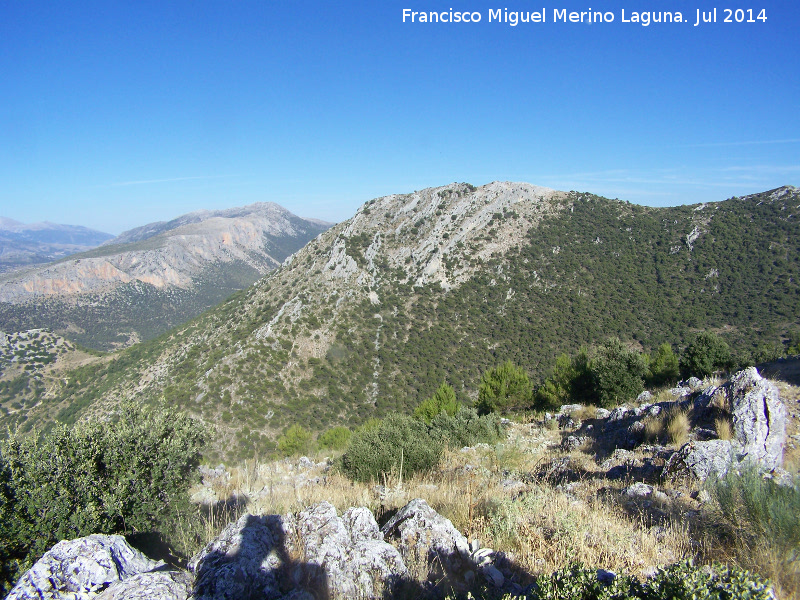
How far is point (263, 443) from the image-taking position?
27.0m

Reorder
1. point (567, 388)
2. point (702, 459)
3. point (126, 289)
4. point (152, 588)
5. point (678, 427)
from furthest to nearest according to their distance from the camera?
point (126, 289), point (567, 388), point (678, 427), point (702, 459), point (152, 588)

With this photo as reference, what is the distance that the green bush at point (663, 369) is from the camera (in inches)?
621

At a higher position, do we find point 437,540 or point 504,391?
point 437,540

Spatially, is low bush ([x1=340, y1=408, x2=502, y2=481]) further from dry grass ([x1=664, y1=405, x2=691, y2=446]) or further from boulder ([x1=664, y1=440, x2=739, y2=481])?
boulder ([x1=664, y1=440, x2=739, y2=481])

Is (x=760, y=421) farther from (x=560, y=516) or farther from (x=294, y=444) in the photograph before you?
(x=294, y=444)

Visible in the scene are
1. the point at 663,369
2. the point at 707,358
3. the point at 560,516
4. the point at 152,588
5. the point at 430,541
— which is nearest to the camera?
the point at 152,588

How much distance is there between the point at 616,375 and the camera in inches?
521

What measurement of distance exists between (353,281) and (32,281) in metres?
122

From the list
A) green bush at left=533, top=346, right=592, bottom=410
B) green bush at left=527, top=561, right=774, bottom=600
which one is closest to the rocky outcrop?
green bush at left=527, top=561, right=774, bottom=600

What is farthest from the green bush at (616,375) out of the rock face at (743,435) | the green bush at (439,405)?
the rock face at (743,435)

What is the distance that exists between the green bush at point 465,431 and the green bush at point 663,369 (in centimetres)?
948

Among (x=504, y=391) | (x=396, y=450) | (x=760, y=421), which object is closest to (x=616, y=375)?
(x=504, y=391)

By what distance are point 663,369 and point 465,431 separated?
12408 millimetres

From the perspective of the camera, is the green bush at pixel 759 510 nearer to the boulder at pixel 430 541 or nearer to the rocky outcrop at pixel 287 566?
the rocky outcrop at pixel 287 566
